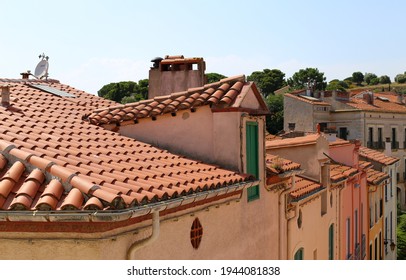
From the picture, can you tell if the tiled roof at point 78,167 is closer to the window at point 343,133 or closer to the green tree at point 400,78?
the window at point 343,133

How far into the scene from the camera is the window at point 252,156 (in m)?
10.2

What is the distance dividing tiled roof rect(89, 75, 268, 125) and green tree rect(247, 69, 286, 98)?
8846cm

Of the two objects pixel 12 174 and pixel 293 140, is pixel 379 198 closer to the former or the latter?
pixel 293 140

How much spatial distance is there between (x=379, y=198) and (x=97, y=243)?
25.6 m

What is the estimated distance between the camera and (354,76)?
137125 millimetres

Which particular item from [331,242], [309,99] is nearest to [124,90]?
[309,99]

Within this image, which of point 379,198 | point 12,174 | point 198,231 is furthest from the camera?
point 379,198

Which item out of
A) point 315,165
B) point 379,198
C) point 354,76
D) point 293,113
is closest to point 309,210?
point 315,165

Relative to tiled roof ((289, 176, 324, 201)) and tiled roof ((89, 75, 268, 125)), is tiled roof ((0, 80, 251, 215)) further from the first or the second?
tiled roof ((289, 176, 324, 201))

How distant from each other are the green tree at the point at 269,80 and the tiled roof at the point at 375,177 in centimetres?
7015

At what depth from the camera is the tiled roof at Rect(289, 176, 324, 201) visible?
13727 mm

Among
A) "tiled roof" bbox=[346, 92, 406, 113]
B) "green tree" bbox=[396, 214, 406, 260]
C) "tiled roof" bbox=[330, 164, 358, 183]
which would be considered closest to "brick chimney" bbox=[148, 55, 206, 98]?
"tiled roof" bbox=[330, 164, 358, 183]

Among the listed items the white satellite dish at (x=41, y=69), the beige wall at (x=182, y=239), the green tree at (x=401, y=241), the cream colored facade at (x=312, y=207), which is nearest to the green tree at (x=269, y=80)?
the green tree at (x=401, y=241)

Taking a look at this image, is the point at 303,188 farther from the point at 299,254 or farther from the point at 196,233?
the point at 196,233
